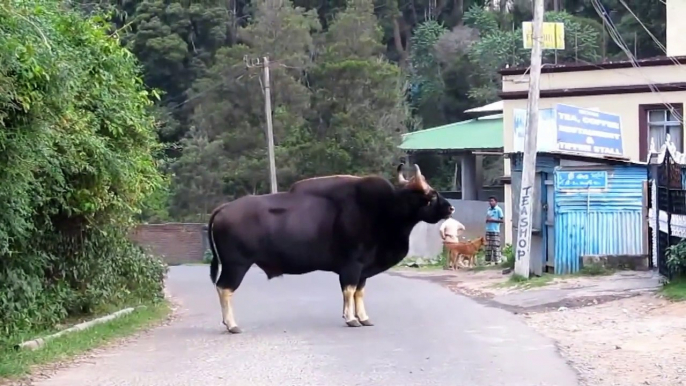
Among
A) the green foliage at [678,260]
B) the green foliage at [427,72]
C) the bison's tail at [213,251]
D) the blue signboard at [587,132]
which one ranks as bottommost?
the green foliage at [678,260]

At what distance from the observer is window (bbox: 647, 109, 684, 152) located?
30555 mm

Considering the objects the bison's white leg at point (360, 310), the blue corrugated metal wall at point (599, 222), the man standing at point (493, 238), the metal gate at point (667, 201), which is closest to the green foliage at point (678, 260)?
the metal gate at point (667, 201)

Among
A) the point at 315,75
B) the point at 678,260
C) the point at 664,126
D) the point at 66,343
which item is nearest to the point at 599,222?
the point at 678,260

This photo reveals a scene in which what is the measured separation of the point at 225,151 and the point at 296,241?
33.8 m

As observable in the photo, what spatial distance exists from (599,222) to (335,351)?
37.4 feet

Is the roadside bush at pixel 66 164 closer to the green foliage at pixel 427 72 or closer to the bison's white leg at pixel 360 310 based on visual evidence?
the bison's white leg at pixel 360 310

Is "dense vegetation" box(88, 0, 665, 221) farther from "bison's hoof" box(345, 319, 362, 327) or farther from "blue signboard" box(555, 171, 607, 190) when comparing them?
"bison's hoof" box(345, 319, 362, 327)

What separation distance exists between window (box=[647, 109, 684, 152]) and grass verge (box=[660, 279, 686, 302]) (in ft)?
44.9

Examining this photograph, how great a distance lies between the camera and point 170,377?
11047mm

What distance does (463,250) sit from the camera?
29078mm

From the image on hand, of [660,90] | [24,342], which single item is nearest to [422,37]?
[660,90]

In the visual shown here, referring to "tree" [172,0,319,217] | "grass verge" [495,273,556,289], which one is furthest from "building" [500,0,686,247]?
"tree" [172,0,319,217]

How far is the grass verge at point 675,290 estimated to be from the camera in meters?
16.3

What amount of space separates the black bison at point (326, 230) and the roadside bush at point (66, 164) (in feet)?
5.58
